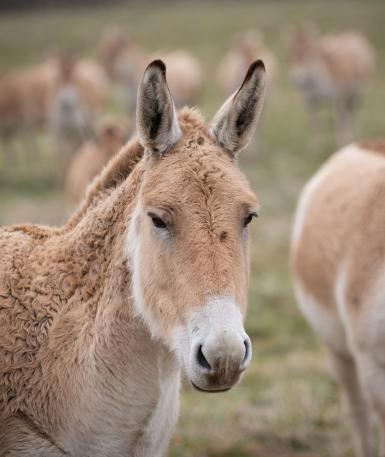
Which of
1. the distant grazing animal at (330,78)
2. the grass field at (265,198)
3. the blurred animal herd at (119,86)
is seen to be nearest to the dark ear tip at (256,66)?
the grass field at (265,198)

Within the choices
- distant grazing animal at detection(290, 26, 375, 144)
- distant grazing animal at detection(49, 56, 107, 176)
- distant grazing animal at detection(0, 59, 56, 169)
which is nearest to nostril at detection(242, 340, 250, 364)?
distant grazing animal at detection(49, 56, 107, 176)

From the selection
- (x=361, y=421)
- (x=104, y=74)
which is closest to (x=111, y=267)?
(x=361, y=421)

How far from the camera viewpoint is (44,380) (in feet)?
10.3

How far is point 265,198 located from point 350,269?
31.1 feet

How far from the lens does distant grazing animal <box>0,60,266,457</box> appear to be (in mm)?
2840

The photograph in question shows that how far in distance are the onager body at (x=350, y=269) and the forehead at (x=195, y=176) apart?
1.55m

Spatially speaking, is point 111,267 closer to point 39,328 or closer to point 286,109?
point 39,328

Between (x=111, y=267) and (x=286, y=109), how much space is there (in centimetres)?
2133

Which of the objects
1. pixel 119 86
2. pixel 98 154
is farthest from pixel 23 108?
pixel 98 154

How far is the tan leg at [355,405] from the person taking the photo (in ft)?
16.9

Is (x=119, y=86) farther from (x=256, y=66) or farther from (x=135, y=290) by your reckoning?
(x=135, y=290)

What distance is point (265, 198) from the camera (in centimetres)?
1396

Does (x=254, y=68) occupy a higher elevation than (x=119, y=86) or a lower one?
lower

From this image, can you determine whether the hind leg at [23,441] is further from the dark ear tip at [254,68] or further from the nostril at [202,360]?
the dark ear tip at [254,68]
